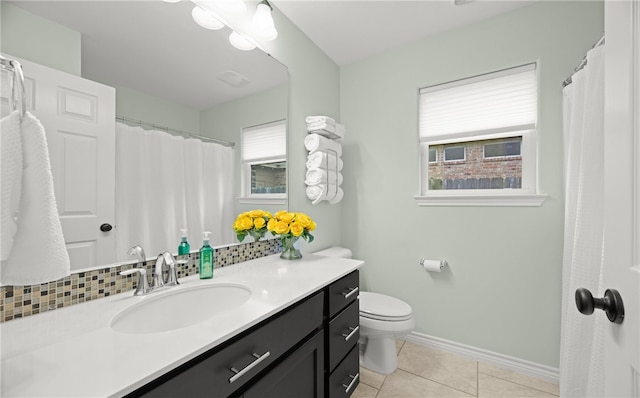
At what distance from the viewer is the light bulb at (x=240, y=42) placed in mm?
1559

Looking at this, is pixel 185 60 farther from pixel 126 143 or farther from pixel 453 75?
pixel 453 75

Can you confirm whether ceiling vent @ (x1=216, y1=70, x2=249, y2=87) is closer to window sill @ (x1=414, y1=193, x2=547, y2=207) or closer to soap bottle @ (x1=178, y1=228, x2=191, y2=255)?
soap bottle @ (x1=178, y1=228, x2=191, y2=255)

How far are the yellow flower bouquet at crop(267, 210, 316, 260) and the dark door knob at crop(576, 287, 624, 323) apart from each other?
1209 millimetres

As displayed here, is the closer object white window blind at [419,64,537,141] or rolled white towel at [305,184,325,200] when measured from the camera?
white window blind at [419,64,537,141]

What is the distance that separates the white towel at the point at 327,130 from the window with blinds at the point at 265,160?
271 millimetres

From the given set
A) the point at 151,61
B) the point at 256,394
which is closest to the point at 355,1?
the point at 151,61

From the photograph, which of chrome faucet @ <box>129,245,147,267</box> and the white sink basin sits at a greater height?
chrome faucet @ <box>129,245,147,267</box>

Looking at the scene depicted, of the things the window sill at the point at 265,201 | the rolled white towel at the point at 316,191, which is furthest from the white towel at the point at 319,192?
the window sill at the point at 265,201

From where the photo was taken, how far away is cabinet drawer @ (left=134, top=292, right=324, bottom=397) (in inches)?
26.6

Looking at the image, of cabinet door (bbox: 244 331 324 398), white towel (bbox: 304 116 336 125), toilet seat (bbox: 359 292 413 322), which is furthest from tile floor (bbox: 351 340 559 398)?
white towel (bbox: 304 116 336 125)

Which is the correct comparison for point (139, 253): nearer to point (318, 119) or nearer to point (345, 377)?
point (345, 377)

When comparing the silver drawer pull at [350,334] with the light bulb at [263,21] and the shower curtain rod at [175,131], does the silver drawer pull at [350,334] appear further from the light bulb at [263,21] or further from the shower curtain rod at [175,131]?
the light bulb at [263,21]

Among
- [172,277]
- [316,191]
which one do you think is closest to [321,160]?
[316,191]

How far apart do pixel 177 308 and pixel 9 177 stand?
2.40ft
